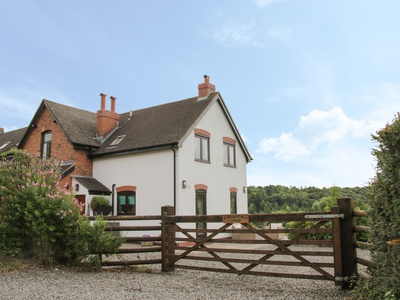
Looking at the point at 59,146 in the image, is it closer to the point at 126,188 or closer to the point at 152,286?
the point at 126,188

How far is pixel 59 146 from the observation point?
61.4 ft

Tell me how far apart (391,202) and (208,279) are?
4161 millimetres

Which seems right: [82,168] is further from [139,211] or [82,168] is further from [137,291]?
[137,291]

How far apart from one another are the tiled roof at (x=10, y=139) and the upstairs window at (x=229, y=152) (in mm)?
13819

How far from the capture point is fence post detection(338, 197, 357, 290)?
6.26 m

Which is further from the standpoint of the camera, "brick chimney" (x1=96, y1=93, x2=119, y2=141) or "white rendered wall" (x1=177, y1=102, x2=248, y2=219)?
"brick chimney" (x1=96, y1=93, x2=119, y2=141)

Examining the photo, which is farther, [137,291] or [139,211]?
[139,211]

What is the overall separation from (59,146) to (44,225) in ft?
36.2

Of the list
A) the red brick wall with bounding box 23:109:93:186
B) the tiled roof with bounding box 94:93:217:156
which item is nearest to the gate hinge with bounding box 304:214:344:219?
the tiled roof with bounding box 94:93:217:156

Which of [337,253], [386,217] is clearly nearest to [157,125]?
[337,253]

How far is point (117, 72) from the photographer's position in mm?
12797

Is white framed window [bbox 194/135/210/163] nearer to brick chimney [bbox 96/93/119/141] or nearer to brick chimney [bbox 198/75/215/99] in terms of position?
brick chimney [bbox 198/75/215/99]

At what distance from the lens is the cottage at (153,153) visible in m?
16.0

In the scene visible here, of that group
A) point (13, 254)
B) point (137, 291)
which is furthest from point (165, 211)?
point (13, 254)
